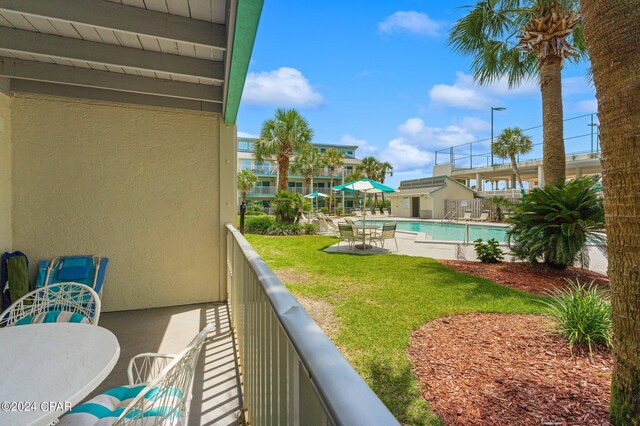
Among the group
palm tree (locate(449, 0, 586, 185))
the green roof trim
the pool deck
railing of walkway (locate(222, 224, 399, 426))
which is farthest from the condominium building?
railing of walkway (locate(222, 224, 399, 426))

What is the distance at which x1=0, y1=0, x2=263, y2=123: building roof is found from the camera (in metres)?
2.57

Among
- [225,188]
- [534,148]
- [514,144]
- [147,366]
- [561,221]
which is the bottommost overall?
[147,366]

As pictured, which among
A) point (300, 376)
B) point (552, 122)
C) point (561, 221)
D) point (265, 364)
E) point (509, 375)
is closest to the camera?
point (300, 376)

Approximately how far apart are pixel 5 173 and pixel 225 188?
260 cm

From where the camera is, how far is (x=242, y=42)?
2424 mm

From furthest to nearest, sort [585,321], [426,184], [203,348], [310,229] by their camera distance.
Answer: [426,184]
[310,229]
[203,348]
[585,321]

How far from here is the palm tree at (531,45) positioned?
6.84m

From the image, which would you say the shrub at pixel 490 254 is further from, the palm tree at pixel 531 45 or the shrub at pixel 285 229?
the shrub at pixel 285 229

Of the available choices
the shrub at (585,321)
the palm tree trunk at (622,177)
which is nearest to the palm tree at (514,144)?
the shrub at (585,321)

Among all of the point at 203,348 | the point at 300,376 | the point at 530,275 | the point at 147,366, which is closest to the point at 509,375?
the point at 300,376

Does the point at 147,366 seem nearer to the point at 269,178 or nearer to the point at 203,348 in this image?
the point at 203,348

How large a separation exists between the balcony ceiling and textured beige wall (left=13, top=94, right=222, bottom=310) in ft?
1.32

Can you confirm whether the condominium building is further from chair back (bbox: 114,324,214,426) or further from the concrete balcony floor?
chair back (bbox: 114,324,214,426)

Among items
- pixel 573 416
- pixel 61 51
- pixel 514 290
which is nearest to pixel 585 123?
pixel 514 290
